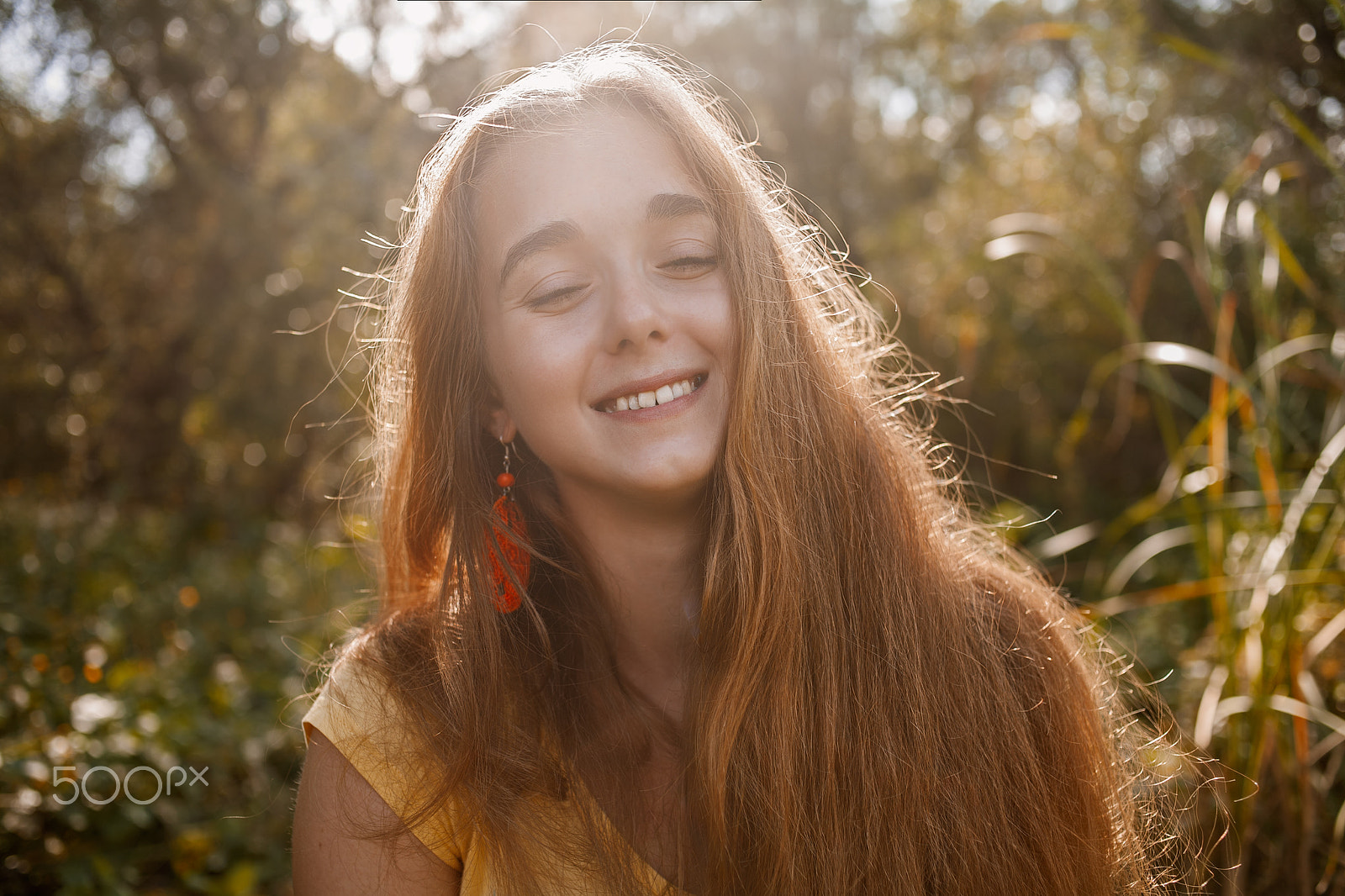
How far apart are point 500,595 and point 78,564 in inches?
160

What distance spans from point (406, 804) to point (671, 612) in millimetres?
632

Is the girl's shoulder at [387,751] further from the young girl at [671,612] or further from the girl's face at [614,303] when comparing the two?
the girl's face at [614,303]

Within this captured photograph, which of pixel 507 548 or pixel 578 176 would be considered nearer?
pixel 578 176

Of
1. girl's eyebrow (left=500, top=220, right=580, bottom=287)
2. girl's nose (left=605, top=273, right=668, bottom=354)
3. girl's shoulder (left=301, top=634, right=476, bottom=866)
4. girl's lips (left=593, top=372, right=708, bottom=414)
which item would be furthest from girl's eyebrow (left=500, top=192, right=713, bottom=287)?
girl's shoulder (left=301, top=634, right=476, bottom=866)

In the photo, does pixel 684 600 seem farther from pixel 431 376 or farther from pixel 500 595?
pixel 431 376

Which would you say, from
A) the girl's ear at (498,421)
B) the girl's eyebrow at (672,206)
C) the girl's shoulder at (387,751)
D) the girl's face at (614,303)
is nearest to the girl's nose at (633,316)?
the girl's face at (614,303)

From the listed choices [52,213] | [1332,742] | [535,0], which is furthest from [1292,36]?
[52,213]

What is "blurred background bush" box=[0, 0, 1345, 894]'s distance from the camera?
78.0 inches

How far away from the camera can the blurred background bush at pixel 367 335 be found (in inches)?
78.0

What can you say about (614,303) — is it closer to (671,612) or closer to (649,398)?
(649,398)

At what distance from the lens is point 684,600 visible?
180cm

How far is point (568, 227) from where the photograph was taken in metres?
1.55

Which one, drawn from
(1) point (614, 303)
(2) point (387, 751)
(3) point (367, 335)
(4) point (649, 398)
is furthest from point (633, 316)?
(3) point (367, 335)

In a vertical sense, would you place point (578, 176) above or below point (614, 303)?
above
